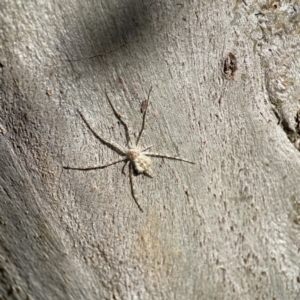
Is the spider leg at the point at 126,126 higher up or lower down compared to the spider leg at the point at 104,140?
higher up

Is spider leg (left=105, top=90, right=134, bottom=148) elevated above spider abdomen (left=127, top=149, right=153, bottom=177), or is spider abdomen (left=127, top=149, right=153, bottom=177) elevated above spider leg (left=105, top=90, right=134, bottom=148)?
spider leg (left=105, top=90, right=134, bottom=148)

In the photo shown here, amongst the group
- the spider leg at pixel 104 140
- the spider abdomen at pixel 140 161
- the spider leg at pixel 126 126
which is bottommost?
the spider abdomen at pixel 140 161

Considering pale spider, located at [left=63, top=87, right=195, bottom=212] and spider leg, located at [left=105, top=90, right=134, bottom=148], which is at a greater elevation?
spider leg, located at [left=105, top=90, right=134, bottom=148]

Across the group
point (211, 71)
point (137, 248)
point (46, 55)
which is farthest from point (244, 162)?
point (46, 55)

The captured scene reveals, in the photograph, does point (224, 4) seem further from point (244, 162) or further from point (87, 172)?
point (87, 172)

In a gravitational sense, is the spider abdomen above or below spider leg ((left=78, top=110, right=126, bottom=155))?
below

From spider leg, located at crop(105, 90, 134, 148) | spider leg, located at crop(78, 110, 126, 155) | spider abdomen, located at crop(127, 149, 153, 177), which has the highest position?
spider leg, located at crop(105, 90, 134, 148)

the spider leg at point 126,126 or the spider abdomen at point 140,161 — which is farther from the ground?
the spider leg at point 126,126

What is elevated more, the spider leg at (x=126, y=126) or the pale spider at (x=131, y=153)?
the spider leg at (x=126, y=126)
